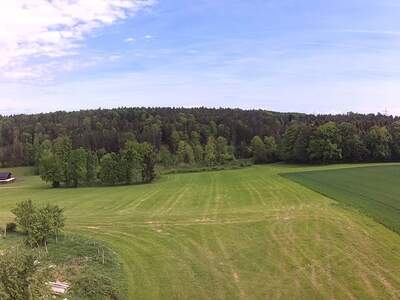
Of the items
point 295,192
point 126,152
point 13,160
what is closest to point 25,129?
point 13,160

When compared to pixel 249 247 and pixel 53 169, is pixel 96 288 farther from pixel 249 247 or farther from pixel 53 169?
pixel 53 169

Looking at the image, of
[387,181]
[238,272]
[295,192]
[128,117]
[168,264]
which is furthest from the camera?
[128,117]

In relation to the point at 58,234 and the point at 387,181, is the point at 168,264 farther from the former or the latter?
the point at 387,181

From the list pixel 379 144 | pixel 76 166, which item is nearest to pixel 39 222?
pixel 76 166

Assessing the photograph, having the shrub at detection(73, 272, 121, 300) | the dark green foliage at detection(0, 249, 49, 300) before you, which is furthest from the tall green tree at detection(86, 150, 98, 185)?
the dark green foliage at detection(0, 249, 49, 300)

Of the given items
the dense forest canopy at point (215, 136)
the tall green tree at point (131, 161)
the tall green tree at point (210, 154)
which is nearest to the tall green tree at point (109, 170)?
the tall green tree at point (131, 161)

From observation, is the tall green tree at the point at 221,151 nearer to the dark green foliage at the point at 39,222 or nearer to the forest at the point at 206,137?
the forest at the point at 206,137
